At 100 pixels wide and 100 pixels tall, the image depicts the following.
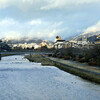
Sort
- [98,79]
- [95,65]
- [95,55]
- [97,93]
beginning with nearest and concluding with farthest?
[97,93]
[98,79]
[95,65]
[95,55]

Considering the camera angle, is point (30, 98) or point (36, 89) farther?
point (36, 89)

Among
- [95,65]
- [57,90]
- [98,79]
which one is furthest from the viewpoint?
[95,65]

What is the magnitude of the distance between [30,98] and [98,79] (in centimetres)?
1245

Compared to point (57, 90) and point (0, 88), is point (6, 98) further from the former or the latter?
point (57, 90)

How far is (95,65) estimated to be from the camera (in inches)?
1902

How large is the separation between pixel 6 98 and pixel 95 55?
3896cm

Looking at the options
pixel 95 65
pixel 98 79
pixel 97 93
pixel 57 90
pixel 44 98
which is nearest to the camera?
pixel 44 98

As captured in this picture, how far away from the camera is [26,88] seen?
81.4ft

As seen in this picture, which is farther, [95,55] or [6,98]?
[95,55]

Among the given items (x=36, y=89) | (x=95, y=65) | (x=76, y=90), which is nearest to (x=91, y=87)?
(x=76, y=90)

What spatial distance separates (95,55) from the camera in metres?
54.8

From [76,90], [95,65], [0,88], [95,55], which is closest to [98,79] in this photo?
[76,90]

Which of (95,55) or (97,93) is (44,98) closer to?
(97,93)

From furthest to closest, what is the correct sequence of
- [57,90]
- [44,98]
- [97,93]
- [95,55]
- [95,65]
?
[95,55], [95,65], [57,90], [97,93], [44,98]
